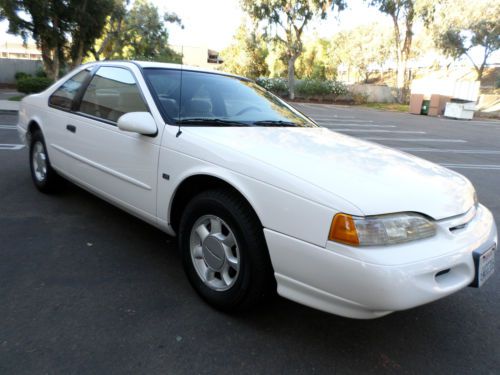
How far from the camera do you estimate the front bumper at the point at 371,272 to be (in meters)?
1.88

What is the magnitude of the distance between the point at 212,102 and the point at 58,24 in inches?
662

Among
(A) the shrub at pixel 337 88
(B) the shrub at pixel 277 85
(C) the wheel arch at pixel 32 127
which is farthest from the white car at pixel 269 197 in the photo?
(A) the shrub at pixel 337 88

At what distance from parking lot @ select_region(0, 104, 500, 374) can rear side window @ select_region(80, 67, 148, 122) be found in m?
1.09

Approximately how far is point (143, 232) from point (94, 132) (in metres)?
0.97

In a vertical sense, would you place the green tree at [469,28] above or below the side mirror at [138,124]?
above

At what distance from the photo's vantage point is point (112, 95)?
344 cm

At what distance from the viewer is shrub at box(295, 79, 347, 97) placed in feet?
109

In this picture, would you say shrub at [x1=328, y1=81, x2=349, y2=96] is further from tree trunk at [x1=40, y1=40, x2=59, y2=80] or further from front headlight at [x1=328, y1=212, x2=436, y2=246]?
front headlight at [x1=328, y1=212, x2=436, y2=246]

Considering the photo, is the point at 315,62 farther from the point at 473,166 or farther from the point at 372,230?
the point at 372,230

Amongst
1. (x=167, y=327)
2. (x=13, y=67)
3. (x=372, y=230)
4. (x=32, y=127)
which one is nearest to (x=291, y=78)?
(x=13, y=67)

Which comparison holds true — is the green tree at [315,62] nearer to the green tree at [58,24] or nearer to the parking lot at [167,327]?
the green tree at [58,24]

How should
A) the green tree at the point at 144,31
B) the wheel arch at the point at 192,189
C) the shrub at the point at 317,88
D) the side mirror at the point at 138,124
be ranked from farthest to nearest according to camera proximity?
Result: the shrub at the point at 317,88, the green tree at the point at 144,31, the side mirror at the point at 138,124, the wheel arch at the point at 192,189

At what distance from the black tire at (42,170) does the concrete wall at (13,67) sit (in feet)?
81.2

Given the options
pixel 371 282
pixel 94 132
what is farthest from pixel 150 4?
pixel 371 282
